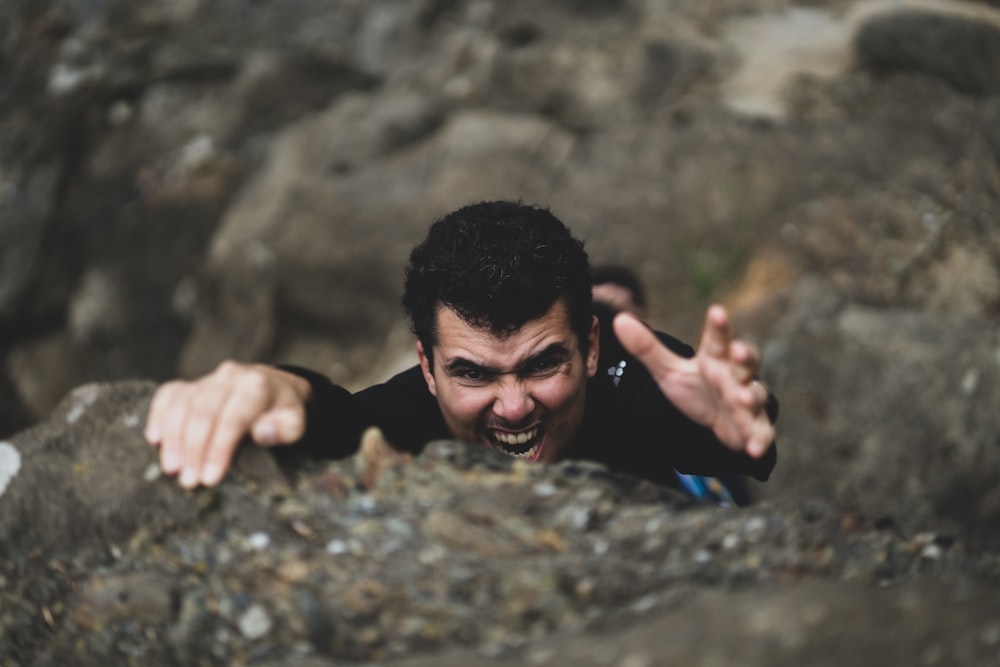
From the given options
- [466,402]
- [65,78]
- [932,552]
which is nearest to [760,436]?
[932,552]

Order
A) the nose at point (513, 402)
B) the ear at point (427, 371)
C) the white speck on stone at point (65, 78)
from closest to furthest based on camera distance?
the nose at point (513, 402) → the ear at point (427, 371) → the white speck on stone at point (65, 78)

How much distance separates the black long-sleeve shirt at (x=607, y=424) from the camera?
2.39 metres

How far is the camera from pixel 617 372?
3229mm

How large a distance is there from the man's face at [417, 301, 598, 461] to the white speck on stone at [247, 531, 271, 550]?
0.88m

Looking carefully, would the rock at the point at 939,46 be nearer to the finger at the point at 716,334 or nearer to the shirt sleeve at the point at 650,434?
the shirt sleeve at the point at 650,434

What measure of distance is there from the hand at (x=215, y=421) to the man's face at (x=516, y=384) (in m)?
0.73

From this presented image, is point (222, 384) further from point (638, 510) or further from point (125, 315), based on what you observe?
point (125, 315)

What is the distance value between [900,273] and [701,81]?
2208 mm

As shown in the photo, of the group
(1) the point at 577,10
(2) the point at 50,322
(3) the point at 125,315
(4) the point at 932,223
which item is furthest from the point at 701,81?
(2) the point at 50,322

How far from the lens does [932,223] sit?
21.6 ft

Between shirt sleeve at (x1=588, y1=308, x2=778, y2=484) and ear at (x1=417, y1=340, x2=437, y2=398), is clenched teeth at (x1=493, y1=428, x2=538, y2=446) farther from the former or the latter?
ear at (x1=417, y1=340, x2=437, y2=398)

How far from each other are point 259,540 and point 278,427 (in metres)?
0.24

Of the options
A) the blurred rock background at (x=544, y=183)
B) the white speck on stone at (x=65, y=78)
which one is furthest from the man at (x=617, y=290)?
the white speck on stone at (x=65, y=78)

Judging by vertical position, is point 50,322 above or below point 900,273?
below
